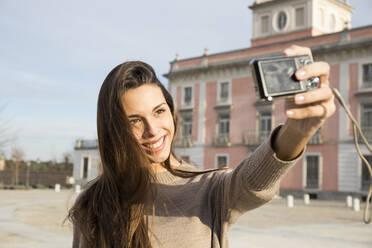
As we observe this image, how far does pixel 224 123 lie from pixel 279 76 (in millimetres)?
26816

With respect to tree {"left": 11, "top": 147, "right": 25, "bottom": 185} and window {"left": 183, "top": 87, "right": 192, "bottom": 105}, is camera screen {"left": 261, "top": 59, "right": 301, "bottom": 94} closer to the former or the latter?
window {"left": 183, "top": 87, "right": 192, "bottom": 105}

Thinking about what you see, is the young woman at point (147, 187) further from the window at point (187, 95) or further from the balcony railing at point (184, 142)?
the window at point (187, 95)

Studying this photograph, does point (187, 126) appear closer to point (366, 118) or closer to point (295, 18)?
Result: point (295, 18)

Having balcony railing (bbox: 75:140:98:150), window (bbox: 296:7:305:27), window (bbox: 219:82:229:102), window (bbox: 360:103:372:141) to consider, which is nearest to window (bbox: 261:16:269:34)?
window (bbox: 296:7:305:27)

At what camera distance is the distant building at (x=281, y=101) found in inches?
888

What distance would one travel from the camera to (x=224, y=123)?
91.6 feet

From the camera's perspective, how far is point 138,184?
1.95 meters

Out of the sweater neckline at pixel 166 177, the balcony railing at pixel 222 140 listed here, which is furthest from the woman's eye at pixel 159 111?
the balcony railing at pixel 222 140

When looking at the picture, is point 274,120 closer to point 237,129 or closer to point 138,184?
point 237,129

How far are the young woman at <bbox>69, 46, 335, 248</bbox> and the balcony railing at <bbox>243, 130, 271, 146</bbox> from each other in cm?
2403

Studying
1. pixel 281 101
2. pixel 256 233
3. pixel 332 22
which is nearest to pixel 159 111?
pixel 256 233

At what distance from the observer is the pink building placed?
22.5 m

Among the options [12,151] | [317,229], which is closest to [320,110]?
[317,229]

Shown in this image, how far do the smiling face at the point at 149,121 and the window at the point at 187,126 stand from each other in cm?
2716
